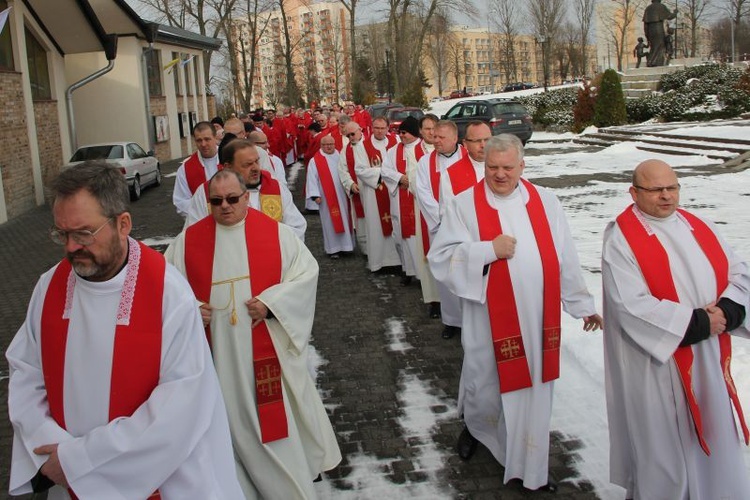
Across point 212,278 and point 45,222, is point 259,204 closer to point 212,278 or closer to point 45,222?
point 212,278

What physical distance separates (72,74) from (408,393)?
25728 mm

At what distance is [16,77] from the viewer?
17.2 meters

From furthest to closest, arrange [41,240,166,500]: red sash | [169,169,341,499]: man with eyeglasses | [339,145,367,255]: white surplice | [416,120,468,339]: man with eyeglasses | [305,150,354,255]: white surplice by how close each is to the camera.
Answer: [305,150,354,255]: white surplice
[339,145,367,255]: white surplice
[416,120,468,339]: man with eyeglasses
[169,169,341,499]: man with eyeglasses
[41,240,166,500]: red sash

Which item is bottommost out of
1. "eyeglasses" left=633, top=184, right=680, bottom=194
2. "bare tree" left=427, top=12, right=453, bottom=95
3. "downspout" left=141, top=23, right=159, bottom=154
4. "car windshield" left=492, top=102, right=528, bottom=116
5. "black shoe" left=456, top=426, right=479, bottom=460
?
"black shoe" left=456, top=426, right=479, bottom=460

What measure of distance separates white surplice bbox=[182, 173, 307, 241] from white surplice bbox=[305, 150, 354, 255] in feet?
17.6

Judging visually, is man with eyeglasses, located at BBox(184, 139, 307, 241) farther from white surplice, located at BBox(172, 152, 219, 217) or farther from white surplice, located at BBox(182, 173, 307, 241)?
white surplice, located at BBox(172, 152, 219, 217)

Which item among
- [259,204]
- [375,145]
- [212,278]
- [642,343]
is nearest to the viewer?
[642,343]

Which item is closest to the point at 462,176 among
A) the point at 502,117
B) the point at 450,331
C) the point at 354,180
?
the point at 450,331

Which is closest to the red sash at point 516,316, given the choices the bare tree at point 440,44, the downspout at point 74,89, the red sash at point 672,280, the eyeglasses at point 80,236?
the red sash at point 672,280

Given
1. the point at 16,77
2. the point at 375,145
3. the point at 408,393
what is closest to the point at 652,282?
the point at 408,393

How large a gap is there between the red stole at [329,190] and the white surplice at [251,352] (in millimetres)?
6818

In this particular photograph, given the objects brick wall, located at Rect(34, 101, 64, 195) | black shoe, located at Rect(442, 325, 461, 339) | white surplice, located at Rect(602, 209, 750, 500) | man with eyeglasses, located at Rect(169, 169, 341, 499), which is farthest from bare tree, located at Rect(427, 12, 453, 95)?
white surplice, located at Rect(602, 209, 750, 500)

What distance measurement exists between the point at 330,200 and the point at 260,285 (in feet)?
23.7

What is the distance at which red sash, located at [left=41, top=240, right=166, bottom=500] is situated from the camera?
8.02ft
